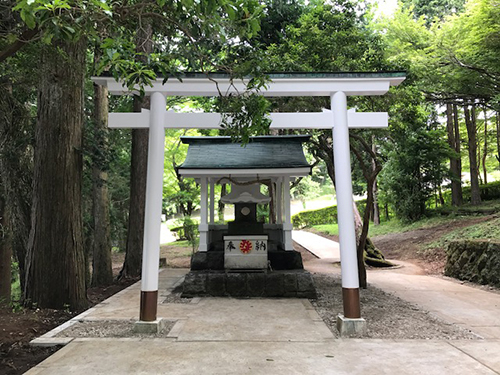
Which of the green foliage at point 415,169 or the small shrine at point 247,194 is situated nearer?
the small shrine at point 247,194

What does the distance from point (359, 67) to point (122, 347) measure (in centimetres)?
667

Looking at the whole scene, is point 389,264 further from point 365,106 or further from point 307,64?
point 307,64

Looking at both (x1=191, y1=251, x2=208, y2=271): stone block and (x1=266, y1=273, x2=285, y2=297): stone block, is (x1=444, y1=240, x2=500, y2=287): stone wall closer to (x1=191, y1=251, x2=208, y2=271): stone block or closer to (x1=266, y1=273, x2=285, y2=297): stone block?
(x1=266, y1=273, x2=285, y2=297): stone block

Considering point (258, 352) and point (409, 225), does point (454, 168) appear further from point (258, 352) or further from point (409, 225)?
point (258, 352)

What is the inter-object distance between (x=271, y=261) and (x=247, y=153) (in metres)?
2.73

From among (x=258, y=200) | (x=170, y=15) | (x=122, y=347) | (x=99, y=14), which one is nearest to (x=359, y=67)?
(x=258, y=200)

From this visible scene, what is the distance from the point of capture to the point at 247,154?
8703 mm

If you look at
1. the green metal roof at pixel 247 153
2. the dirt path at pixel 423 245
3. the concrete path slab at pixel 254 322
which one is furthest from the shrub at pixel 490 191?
the concrete path slab at pixel 254 322

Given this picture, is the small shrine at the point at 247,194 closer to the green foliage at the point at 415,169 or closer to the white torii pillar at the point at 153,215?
the white torii pillar at the point at 153,215

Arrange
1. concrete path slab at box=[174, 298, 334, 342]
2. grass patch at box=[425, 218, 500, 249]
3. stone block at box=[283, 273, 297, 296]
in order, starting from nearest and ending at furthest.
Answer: concrete path slab at box=[174, 298, 334, 342] < stone block at box=[283, 273, 297, 296] < grass patch at box=[425, 218, 500, 249]

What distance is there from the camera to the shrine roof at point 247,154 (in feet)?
26.0

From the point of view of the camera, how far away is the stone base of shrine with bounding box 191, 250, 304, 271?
320 inches

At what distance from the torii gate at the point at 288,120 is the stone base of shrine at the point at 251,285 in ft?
6.94

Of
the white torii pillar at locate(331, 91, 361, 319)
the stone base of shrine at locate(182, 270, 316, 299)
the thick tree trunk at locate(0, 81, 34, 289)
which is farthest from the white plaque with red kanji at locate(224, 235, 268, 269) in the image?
the thick tree trunk at locate(0, 81, 34, 289)
